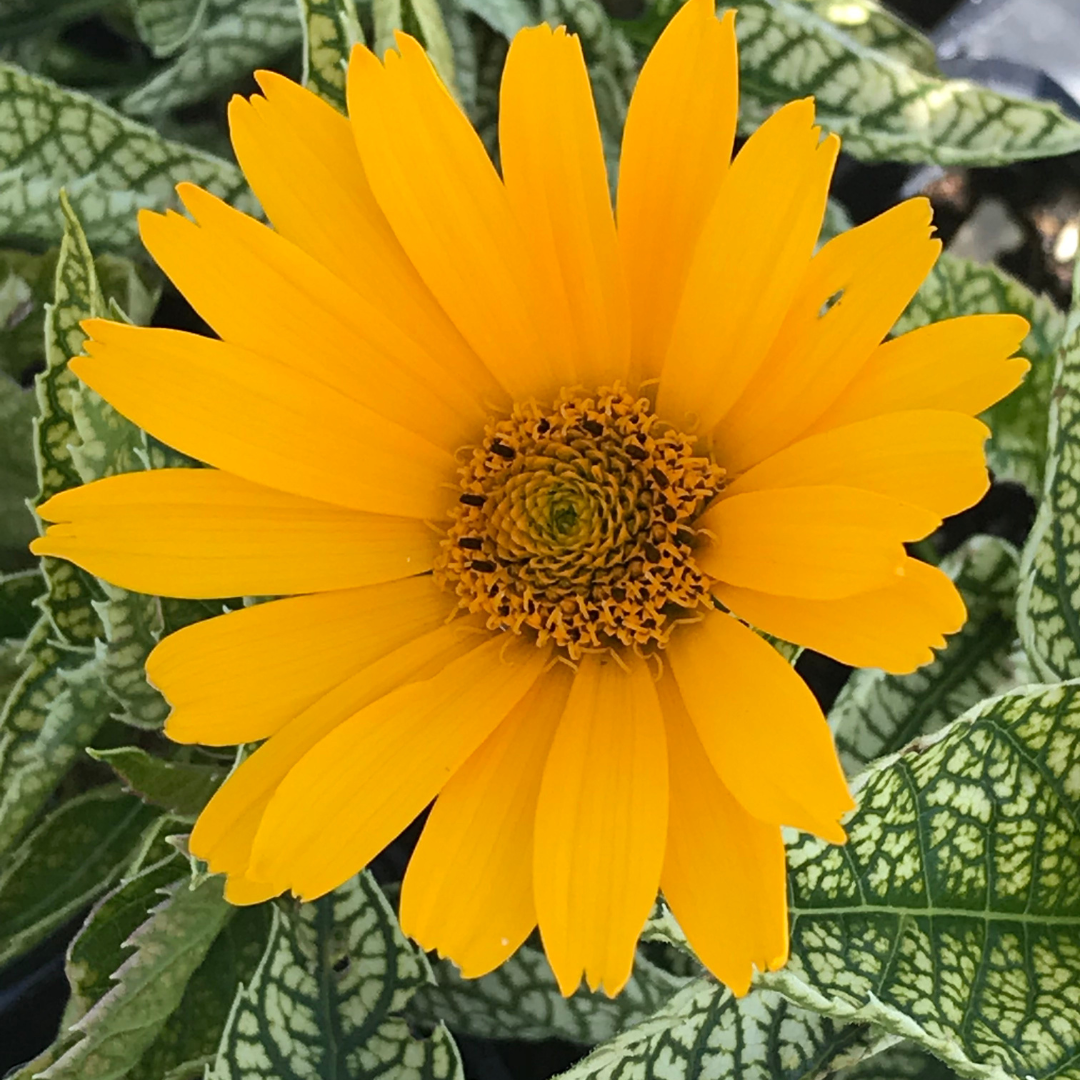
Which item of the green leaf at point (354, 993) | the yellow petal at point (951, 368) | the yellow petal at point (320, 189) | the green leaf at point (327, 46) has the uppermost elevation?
the green leaf at point (327, 46)

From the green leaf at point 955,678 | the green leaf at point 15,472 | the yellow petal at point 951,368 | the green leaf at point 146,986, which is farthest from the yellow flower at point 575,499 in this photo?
the green leaf at point 15,472

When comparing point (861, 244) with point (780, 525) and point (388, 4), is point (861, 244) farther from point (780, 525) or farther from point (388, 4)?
point (388, 4)

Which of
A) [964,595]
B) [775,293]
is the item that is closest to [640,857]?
[775,293]

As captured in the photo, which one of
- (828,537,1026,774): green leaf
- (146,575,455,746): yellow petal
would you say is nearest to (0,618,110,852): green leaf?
(146,575,455,746): yellow petal

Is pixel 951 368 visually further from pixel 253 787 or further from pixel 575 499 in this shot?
pixel 253 787

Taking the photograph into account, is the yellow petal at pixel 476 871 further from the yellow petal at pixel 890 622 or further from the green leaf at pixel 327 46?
the green leaf at pixel 327 46

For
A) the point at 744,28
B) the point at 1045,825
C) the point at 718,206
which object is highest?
the point at 744,28

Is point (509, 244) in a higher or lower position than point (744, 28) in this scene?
lower
